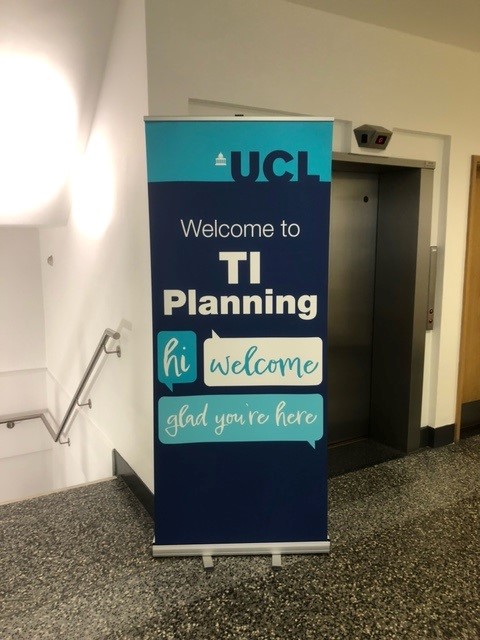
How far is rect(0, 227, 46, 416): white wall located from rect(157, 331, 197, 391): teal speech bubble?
363 centimetres

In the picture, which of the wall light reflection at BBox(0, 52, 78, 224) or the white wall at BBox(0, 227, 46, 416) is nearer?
the wall light reflection at BBox(0, 52, 78, 224)

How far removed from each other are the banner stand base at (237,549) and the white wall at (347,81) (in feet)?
5.66

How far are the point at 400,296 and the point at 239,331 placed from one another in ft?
5.40

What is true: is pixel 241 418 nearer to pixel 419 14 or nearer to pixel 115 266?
pixel 115 266

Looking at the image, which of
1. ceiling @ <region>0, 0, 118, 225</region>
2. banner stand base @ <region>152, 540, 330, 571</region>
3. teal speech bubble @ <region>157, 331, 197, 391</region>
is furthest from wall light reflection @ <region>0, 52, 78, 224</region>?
banner stand base @ <region>152, 540, 330, 571</region>

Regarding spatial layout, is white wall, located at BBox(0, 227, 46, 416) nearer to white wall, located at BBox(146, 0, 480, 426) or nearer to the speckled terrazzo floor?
the speckled terrazzo floor

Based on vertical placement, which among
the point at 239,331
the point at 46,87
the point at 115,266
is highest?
the point at 46,87

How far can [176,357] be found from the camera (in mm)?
2162

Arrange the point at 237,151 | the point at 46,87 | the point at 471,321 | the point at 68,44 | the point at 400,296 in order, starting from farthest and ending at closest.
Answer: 1. the point at 471,321
2. the point at 400,296
3. the point at 46,87
4. the point at 68,44
5. the point at 237,151

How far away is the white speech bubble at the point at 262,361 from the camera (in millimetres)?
2174

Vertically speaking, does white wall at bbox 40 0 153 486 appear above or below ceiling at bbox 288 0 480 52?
below

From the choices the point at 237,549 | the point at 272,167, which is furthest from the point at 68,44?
the point at 237,549

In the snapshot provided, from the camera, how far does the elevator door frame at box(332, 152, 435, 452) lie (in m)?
3.23

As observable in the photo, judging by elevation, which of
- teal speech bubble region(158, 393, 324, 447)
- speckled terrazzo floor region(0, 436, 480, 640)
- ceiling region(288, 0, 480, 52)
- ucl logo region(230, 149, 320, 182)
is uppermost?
ceiling region(288, 0, 480, 52)
